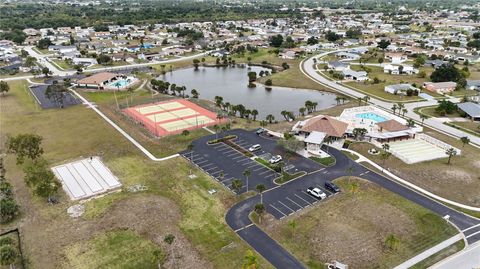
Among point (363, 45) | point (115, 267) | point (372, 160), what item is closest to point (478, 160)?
point (372, 160)

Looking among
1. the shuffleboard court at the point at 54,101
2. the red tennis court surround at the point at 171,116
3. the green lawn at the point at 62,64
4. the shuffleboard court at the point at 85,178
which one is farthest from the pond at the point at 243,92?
the shuffleboard court at the point at 85,178

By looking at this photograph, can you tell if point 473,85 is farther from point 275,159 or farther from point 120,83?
point 120,83

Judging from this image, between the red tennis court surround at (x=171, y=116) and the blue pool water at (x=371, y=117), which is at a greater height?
the blue pool water at (x=371, y=117)

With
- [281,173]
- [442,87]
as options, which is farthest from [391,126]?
[442,87]

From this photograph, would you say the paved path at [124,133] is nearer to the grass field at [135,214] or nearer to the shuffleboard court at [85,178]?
the grass field at [135,214]

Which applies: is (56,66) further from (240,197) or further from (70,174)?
(240,197)
